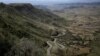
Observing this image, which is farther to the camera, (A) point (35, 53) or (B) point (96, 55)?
(B) point (96, 55)

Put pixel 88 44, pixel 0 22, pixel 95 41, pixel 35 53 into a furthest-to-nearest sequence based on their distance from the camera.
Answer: pixel 95 41 → pixel 88 44 → pixel 0 22 → pixel 35 53

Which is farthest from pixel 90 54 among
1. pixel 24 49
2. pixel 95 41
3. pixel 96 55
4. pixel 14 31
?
pixel 24 49

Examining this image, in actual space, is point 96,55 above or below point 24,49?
below

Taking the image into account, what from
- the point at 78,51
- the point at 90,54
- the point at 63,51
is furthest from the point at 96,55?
the point at 63,51

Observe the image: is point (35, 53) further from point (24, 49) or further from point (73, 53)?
point (73, 53)

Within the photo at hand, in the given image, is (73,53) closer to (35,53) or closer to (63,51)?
(63,51)

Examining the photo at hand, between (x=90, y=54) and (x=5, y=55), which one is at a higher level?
(x=5, y=55)

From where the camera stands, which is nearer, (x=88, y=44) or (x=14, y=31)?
(x=14, y=31)

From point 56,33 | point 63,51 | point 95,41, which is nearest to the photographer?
point 63,51

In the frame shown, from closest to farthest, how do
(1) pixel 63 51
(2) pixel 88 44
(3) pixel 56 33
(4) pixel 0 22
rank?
(1) pixel 63 51
(4) pixel 0 22
(2) pixel 88 44
(3) pixel 56 33
